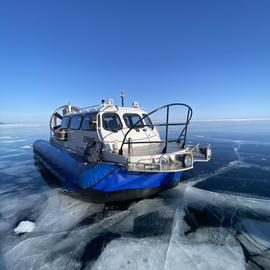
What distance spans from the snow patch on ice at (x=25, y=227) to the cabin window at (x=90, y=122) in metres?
3.41

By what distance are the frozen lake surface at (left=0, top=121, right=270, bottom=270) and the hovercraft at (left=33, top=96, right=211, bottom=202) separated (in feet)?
1.94

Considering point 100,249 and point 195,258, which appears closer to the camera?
point 195,258

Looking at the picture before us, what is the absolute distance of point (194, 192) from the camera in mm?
6844

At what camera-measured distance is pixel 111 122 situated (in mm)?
7230

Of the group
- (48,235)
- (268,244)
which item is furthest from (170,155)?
(48,235)

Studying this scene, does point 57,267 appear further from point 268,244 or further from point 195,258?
point 268,244

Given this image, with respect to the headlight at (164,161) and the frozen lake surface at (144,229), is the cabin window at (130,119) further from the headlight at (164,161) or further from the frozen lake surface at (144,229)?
the frozen lake surface at (144,229)

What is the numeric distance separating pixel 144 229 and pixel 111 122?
3794 millimetres

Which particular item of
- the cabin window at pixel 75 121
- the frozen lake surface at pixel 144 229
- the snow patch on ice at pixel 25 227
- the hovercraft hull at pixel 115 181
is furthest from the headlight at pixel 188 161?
the cabin window at pixel 75 121

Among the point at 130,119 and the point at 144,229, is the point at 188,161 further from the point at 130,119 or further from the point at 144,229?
the point at 130,119

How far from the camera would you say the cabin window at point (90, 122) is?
23.1ft

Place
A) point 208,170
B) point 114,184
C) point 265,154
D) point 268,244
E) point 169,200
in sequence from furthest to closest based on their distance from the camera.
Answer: point 265,154, point 208,170, point 169,200, point 114,184, point 268,244

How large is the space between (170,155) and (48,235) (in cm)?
355

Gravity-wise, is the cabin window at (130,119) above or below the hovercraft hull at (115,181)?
above
